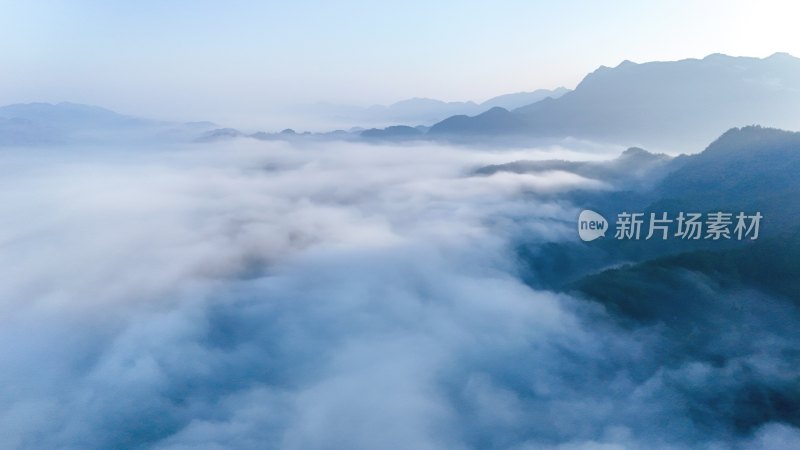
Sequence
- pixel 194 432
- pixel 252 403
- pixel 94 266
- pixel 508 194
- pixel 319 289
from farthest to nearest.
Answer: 1. pixel 508 194
2. pixel 94 266
3. pixel 319 289
4. pixel 252 403
5. pixel 194 432

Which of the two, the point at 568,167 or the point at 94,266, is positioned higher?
the point at 568,167

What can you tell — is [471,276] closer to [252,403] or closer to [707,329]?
[707,329]

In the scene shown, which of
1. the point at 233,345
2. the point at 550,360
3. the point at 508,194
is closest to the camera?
the point at 550,360

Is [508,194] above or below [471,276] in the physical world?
above

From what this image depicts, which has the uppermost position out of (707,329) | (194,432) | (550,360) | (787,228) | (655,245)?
(787,228)

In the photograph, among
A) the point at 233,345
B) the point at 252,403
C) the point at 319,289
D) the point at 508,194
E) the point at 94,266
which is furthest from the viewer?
the point at 508,194

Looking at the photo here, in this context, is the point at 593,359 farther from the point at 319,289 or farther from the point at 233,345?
the point at 233,345

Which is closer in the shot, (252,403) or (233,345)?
(252,403)

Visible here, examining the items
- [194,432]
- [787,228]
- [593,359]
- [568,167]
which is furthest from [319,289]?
[568,167]

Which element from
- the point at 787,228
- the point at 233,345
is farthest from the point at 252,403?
the point at 787,228

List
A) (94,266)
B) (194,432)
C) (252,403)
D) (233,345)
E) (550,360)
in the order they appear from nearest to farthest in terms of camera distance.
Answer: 1. (194,432)
2. (252,403)
3. (550,360)
4. (233,345)
5. (94,266)
